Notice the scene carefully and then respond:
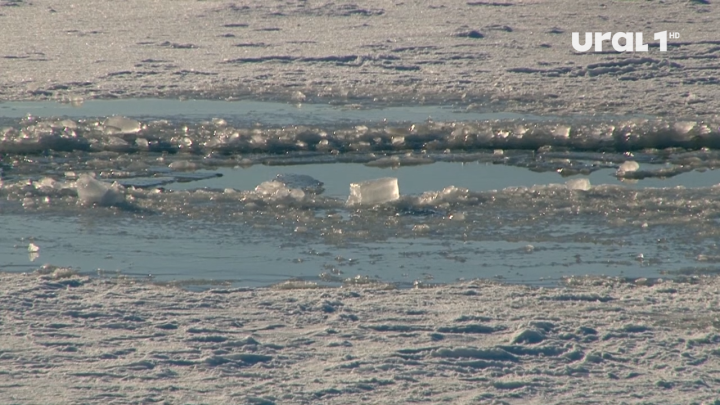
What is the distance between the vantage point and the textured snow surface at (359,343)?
2.39 m

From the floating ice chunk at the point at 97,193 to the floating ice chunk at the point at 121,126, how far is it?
1182 mm

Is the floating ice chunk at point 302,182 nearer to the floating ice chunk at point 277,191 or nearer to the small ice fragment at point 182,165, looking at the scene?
the floating ice chunk at point 277,191

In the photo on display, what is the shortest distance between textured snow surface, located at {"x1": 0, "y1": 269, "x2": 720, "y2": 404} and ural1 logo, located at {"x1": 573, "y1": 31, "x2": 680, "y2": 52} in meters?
4.46

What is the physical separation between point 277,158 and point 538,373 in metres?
2.72

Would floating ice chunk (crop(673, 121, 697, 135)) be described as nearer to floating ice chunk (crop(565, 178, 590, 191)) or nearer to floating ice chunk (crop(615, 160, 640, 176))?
floating ice chunk (crop(615, 160, 640, 176))

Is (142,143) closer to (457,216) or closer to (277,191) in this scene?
(277,191)

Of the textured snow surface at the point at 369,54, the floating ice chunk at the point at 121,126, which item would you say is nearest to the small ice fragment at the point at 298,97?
the textured snow surface at the point at 369,54

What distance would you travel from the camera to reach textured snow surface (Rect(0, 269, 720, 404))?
7.84 feet

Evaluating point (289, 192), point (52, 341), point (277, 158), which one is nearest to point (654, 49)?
point (277, 158)

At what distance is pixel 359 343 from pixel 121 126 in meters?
3.05

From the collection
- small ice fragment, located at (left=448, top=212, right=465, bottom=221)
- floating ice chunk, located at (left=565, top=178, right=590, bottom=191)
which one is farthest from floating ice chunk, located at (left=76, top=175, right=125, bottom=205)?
floating ice chunk, located at (left=565, top=178, right=590, bottom=191)

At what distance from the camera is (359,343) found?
106 inches


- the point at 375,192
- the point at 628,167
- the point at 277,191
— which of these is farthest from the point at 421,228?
the point at 628,167

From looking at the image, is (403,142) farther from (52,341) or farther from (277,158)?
(52,341)
